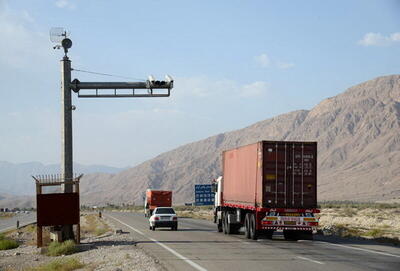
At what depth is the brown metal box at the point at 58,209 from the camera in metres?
24.6

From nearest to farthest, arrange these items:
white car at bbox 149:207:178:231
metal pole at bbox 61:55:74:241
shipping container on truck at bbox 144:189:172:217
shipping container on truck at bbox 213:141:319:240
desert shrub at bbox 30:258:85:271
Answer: desert shrub at bbox 30:258:85:271
shipping container on truck at bbox 213:141:319:240
metal pole at bbox 61:55:74:241
white car at bbox 149:207:178:231
shipping container on truck at bbox 144:189:172:217

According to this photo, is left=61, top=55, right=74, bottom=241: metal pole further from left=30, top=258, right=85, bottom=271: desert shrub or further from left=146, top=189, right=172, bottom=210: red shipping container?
left=146, top=189, right=172, bottom=210: red shipping container

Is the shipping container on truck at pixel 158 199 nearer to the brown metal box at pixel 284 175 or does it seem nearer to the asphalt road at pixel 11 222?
the asphalt road at pixel 11 222

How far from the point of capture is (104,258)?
794 inches

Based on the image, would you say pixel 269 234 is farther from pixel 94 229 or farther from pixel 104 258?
pixel 94 229

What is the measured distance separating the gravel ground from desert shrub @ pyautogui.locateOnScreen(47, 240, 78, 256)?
32 cm

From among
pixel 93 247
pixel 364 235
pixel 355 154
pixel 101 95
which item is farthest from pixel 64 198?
pixel 355 154

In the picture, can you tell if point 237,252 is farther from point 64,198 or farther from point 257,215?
point 64,198

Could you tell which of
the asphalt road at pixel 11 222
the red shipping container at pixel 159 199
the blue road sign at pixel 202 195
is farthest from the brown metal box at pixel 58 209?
the blue road sign at pixel 202 195

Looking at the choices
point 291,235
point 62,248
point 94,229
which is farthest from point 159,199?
point 62,248

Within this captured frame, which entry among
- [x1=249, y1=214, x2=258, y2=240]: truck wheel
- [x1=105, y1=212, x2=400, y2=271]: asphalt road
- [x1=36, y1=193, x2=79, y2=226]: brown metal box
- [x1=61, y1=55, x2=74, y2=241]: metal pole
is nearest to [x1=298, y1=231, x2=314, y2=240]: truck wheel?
[x1=105, y1=212, x2=400, y2=271]: asphalt road

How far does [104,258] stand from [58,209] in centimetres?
545

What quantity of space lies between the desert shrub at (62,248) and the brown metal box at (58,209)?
3.35ft

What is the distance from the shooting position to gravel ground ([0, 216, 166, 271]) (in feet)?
57.4
